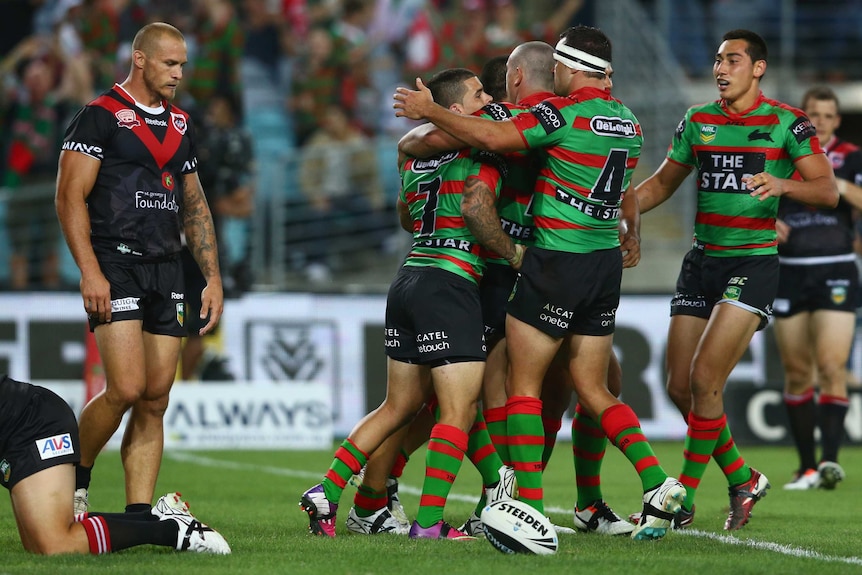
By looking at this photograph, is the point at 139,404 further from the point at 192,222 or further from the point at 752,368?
the point at 752,368

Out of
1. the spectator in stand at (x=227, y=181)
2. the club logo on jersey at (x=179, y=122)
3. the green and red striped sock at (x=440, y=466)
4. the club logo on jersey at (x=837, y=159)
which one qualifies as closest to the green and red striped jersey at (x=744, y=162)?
the green and red striped sock at (x=440, y=466)

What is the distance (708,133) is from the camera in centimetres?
727

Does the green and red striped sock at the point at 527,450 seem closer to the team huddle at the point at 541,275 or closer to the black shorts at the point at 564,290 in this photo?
the team huddle at the point at 541,275

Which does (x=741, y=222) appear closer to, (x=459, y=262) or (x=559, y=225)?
(x=559, y=225)

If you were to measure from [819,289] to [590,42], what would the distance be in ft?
14.1

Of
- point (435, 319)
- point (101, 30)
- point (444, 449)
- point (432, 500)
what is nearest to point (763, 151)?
point (435, 319)

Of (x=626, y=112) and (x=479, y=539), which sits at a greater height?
(x=626, y=112)

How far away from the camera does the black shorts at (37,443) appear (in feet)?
18.4

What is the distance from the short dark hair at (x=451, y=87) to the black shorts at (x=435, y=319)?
2.88 ft

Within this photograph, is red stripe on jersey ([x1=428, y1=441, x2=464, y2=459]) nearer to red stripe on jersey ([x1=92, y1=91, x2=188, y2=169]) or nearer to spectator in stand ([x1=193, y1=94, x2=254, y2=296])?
red stripe on jersey ([x1=92, y1=91, x2=188, y2=169])

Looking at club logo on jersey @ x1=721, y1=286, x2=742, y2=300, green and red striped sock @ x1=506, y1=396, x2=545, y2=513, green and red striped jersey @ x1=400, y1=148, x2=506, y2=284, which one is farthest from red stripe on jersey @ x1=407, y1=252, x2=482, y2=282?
club logo on jersey @ x1=721, y1=286, x2=742, y2=300

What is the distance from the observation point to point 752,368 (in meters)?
13.6

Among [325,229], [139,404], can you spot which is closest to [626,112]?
[139,404]

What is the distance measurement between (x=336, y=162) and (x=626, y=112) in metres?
9.42
